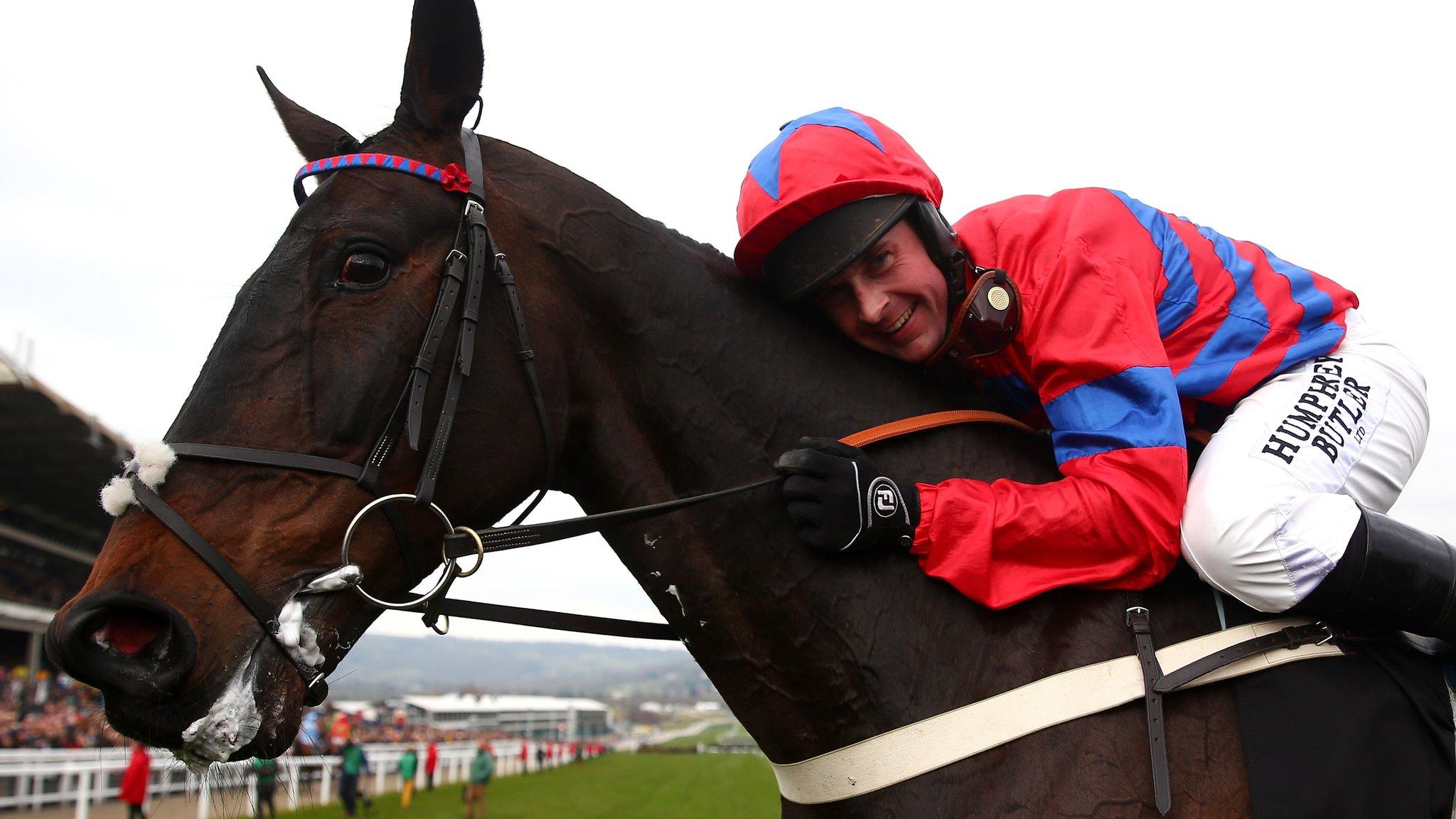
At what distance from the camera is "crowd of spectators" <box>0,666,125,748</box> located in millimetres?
15250

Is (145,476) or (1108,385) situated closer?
(145,476)

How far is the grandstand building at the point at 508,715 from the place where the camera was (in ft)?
262

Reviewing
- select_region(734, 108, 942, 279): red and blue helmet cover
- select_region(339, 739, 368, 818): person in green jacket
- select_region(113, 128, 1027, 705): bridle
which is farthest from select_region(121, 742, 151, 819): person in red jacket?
select_region(734, 108, 942, 279): red and blue helmet cover

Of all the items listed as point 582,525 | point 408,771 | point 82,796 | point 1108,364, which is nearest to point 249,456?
point 582,525

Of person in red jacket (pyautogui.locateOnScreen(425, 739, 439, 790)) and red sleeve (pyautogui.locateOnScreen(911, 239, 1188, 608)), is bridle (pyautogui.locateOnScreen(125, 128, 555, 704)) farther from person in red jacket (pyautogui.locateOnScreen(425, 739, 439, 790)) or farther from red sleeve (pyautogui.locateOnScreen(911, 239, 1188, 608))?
person in red jacket (pyautogui.locateOnScreen(425, 739, 439, 790))

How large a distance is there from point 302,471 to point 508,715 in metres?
94.2

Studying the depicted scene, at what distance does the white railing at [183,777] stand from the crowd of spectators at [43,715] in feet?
1.99

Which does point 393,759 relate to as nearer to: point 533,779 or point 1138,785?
point 533,779

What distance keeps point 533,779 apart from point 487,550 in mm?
32665

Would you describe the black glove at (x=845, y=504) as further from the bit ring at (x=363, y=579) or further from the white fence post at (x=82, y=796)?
the white fence post at (x=82, y=796)

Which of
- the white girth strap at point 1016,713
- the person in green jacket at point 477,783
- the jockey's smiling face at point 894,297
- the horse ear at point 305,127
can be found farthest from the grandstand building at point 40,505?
the white girth strap at point 1016,713

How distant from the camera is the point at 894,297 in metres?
2.57

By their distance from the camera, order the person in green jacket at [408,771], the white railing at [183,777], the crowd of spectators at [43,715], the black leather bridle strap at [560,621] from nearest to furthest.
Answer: the white railing at [183,777], the black leather bridle strap at [560,621], the crowd of spectators at [43,715], the person in green jacket at [408,771]

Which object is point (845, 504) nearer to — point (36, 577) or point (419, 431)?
point (419, 431)
